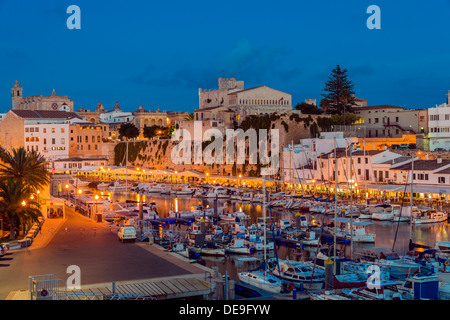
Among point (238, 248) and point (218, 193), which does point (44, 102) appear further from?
point (238, 248)

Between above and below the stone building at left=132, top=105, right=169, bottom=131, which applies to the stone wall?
below

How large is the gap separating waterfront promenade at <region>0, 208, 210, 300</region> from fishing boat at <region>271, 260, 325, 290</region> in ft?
12.7

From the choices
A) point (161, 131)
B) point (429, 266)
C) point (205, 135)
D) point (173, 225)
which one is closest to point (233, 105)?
point (205, 135)

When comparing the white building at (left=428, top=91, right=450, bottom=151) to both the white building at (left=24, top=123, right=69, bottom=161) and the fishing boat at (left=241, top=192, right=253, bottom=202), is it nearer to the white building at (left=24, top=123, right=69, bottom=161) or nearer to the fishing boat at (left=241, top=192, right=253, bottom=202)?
the fishing boat at (left=241, top=192, right=253, bottom=202)

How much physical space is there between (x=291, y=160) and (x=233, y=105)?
2396 centimetres

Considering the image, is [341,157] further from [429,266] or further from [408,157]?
[429,266]

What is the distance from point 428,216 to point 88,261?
88.1 feet

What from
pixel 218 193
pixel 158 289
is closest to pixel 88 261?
pixel 158 289

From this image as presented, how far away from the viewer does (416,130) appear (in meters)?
70.3

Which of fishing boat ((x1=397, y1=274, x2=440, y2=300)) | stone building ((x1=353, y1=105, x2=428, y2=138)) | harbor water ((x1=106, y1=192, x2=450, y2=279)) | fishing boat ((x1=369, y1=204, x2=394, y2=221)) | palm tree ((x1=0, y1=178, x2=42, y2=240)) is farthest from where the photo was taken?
stone building ((x1=353, y1=105, x2=428, y2=138))

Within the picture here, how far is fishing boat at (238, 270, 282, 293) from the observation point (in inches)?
811

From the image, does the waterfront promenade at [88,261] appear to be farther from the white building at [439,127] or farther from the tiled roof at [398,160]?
the white building at [439,127]

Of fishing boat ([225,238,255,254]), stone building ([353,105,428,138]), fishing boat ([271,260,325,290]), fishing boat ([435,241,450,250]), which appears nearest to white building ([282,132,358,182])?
stone building ([353,105,428,138])

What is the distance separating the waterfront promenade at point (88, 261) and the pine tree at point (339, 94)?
181 ft
